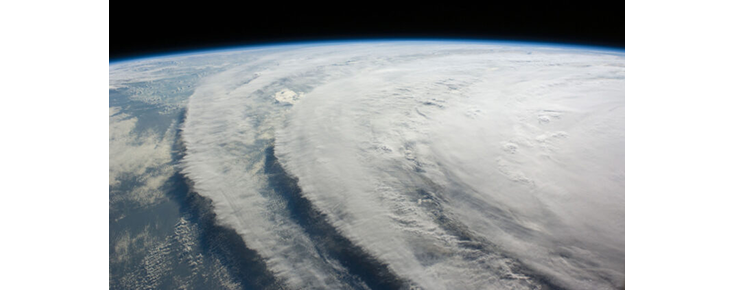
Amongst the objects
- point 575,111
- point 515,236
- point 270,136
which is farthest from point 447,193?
point 575,111

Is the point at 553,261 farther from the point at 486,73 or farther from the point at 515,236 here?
the point at 486,73

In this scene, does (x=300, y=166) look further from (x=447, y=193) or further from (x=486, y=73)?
(x=486, y=73)

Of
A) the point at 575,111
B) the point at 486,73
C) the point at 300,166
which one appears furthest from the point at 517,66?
the point at 300,166

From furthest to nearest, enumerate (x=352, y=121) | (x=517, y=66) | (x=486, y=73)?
(x=517, y=66) < (x=486, y=73) < (x=352, y=121)

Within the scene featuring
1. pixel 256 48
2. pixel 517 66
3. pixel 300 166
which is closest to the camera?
pixel 300 166

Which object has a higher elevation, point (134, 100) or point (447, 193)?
point (134, 100)

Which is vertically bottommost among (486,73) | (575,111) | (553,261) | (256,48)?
(553,261)

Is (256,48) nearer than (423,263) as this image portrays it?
No
